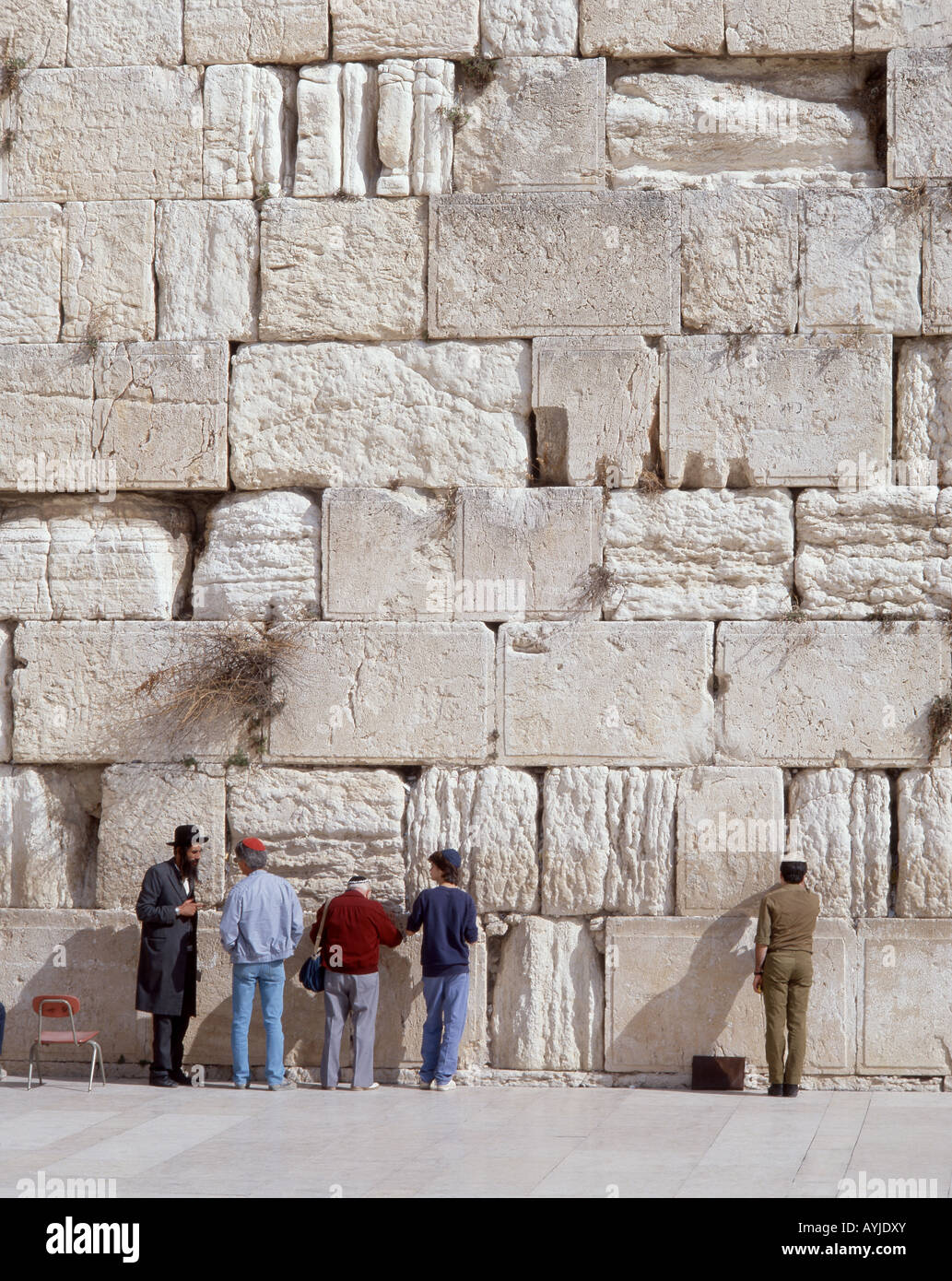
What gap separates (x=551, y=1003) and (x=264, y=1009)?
1.48 meters

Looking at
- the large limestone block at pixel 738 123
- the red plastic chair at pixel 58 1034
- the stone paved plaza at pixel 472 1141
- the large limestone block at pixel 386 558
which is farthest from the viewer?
the large limestone block at pixel 738 123

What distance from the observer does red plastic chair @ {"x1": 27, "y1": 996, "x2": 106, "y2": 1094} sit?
269 inches

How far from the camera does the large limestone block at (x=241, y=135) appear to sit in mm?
7914

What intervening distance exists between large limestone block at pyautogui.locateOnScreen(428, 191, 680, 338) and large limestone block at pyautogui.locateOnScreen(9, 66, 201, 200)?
5.08ft

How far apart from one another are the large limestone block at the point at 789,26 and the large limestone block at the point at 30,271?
3933 mm

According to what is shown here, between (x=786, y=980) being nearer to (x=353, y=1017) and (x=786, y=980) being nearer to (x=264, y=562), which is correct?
(x=353, y=1017)

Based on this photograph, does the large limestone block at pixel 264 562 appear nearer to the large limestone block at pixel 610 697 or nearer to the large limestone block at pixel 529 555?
the large limestone block at pixel 529 555

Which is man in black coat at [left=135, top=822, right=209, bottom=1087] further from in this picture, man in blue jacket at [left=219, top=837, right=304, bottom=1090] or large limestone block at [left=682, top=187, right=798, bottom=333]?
large limestone block at [left=682, top=187, right=798, bottom=333]

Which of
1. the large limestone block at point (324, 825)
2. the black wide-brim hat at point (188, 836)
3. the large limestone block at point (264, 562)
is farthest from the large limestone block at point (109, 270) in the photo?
the black wide-brim hat at point (188, 836)

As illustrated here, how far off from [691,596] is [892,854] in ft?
5.57

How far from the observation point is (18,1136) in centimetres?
584

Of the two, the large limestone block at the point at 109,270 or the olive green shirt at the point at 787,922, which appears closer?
the olive green shirt at the point at 787,922
